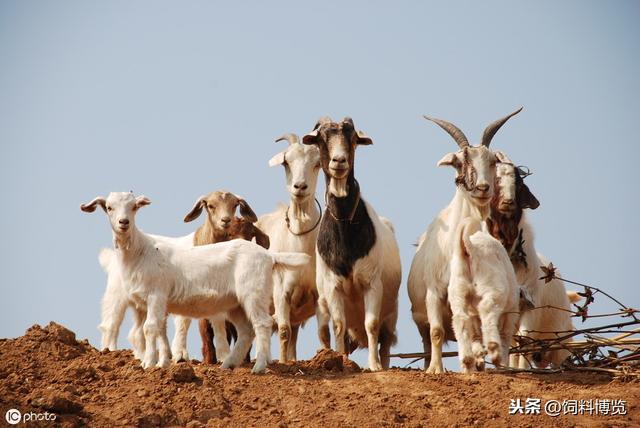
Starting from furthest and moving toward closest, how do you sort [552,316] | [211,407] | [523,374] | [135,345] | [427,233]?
[552,316] < [427,233] < [135,345] < [523,374] < [211,407]

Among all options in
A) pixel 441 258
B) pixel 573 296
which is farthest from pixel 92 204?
pixel 573 296

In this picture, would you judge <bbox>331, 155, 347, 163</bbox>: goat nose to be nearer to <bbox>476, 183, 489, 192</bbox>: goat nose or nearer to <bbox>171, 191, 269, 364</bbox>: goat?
<bbox>476, 183, 489, 192</bbox>: goat nose

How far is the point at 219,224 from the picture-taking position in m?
14.5

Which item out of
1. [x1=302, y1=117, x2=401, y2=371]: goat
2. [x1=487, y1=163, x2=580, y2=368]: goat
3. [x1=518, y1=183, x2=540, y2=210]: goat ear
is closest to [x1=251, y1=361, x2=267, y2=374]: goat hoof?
[x1=302, y1=117, x2=401, y2=371]: goat

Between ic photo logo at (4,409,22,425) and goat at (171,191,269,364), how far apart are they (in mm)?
3876

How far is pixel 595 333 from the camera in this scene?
1241 centimetres

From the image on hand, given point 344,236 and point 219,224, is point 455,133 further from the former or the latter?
point 219,224

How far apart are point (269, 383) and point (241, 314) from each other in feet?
3.44

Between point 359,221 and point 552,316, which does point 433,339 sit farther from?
point 552,316

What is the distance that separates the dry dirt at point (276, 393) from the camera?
1075 cm

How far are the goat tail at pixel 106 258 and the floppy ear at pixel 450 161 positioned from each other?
3.93 meters

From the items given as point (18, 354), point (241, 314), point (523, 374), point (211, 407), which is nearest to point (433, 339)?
point (523, 374)

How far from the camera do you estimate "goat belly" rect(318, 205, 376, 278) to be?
13445 mm

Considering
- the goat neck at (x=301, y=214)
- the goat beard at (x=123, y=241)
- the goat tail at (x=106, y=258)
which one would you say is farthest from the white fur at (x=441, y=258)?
the goat tail at (x=106, y=258)
